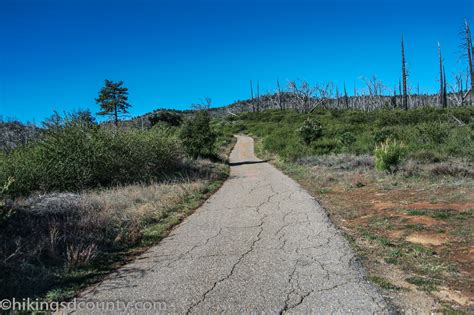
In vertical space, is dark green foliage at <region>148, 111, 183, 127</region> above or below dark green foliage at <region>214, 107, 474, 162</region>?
above

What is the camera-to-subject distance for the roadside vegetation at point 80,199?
206 inches

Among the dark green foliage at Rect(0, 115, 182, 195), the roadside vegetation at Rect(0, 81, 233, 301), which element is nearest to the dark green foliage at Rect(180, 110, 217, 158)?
the roadside vegetation at Rect(0, 81, 233, 301)

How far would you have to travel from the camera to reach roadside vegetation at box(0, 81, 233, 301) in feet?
17.2

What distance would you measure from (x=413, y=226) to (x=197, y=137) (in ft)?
68.3

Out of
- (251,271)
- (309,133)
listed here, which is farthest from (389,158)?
(309,133)

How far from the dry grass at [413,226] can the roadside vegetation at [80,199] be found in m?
4.13

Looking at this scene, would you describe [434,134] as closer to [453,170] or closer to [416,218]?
[453,170]

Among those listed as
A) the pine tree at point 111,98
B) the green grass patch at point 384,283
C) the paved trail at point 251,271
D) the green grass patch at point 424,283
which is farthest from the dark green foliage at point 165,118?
the green grass patch at point 424,283

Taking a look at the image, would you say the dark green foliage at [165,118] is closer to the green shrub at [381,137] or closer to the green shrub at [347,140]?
the green shrub at [347,140]

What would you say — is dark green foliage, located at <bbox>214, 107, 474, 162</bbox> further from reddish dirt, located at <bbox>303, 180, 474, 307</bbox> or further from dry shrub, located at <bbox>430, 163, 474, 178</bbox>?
reddish dirt, located at <bbox>303, 180, 474, 307</bbox>

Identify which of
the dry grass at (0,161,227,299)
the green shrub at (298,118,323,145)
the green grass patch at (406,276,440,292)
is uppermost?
the green shrub at (298,118,323,145)

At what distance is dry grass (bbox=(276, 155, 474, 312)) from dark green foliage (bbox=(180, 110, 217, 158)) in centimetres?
1378

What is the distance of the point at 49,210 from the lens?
26.0ft

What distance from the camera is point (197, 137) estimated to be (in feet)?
86.1
